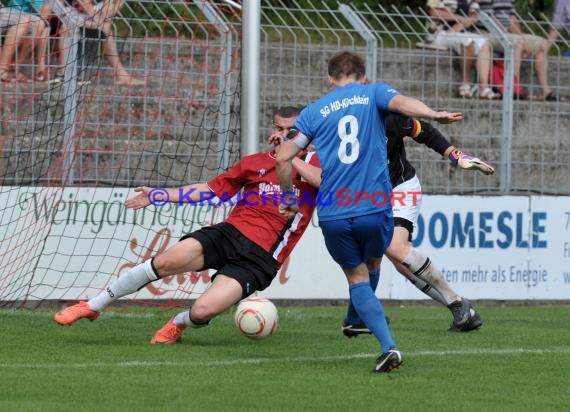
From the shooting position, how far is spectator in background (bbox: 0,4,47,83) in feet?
39.2

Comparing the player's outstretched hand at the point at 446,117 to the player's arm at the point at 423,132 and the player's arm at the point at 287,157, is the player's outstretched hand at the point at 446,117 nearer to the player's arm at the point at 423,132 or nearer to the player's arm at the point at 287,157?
the player's arm at the point at 287,157

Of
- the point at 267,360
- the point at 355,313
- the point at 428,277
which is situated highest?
the point at 428,277

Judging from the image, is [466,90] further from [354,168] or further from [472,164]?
[354,168]

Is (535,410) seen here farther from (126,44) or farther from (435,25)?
(435,25)

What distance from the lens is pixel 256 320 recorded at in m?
8.27

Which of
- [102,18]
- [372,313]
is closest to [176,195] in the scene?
[372,313]

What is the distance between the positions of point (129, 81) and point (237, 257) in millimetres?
4743

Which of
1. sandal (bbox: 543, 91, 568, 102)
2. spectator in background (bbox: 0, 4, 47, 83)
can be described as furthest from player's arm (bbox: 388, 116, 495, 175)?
sandal (bbox: 543, 91, 568, 102)

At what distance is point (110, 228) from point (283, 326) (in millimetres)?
2676

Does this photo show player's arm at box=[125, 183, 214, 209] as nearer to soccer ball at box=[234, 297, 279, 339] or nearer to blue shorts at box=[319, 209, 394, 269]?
soccer ball at box=[234, 297, 279, 339]

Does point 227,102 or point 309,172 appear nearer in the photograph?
point 309,172

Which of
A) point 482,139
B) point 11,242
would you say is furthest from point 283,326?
point 482,139

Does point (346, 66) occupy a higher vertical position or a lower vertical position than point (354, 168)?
higher

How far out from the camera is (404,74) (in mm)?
14578
